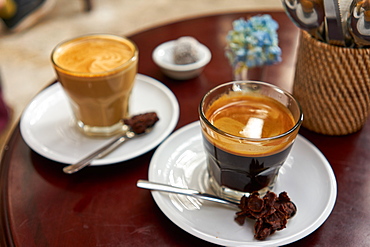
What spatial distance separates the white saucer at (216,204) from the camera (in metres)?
0.59

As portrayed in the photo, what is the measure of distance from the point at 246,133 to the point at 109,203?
27 centimetres

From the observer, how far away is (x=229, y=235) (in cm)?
59

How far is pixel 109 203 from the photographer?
69 centimetres

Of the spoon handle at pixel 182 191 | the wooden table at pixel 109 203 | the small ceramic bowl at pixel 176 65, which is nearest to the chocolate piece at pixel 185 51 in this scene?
the small ceramic bowl at pixel 176 65

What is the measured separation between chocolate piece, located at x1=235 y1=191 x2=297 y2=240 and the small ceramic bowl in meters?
0.44

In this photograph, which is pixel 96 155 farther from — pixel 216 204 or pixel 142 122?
pixel 216 204

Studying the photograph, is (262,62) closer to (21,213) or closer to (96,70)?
(96,70)

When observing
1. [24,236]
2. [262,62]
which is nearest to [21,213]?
[24,236]

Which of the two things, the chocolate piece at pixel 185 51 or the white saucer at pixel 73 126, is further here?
the chocolate piece at pixel 185 51

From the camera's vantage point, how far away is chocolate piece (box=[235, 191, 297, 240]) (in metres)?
0.58

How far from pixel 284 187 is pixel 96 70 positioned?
0.44 metres

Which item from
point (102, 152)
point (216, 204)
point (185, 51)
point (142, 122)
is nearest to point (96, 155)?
point (102, 152)

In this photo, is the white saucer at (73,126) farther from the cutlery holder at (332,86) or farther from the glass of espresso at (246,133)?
the cutlery holder at (332,86)

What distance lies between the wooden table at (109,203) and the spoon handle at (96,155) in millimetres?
23
